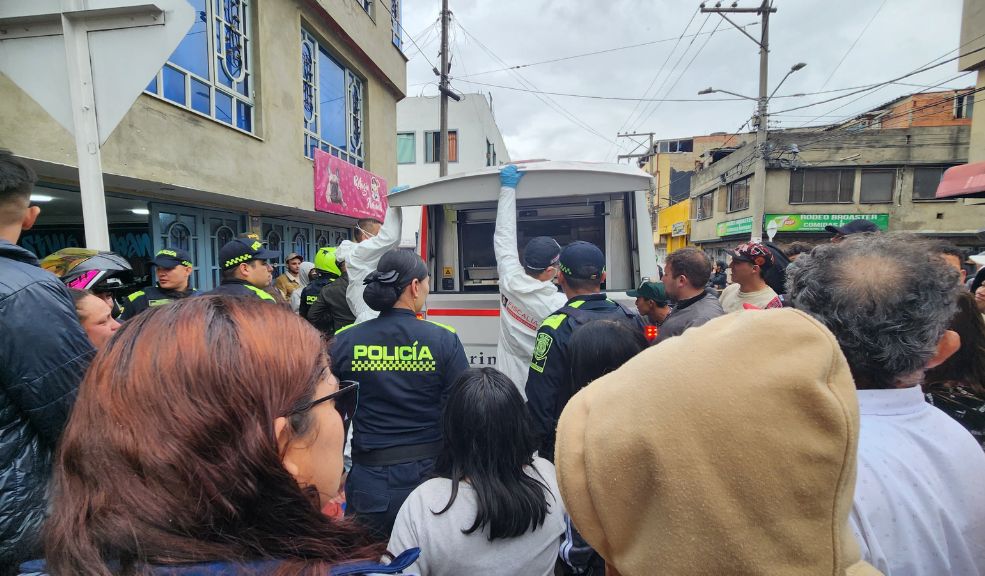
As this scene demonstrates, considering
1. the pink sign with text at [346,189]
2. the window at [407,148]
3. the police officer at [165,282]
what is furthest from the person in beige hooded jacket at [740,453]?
the window at [407,148]

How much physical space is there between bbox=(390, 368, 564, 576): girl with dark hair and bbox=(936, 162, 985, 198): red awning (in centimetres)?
941

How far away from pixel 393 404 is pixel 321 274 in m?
3.28

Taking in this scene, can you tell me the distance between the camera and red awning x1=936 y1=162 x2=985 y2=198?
7.28m

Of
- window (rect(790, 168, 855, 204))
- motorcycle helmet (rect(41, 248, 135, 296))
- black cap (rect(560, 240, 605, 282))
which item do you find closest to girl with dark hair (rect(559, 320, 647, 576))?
black cap (rect(560, 240, 605, 282))

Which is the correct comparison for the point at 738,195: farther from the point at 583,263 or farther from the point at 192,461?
the point at 192,461

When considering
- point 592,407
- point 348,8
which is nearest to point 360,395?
point 592,407

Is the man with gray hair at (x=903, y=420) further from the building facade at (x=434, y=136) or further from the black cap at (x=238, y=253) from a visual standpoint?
the building facade at (x=434, y=136)

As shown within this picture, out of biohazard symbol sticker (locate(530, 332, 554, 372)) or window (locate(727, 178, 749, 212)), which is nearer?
biohazard symbol sticker (locate(530, 332, 554, 372))

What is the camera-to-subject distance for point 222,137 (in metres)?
6.81

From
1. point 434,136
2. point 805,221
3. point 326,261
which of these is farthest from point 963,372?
point 805,221

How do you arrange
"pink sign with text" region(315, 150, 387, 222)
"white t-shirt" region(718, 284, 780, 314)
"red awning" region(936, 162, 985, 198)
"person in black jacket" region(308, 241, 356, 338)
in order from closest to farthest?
"white t-shirt" region(718, 284, 780, 314)
"person in black jacket" region(308, 241, 356, 338)
"red awning" region(936, 162, 985, 198)
"pink sign with text" region(315, 150, 387, 222)

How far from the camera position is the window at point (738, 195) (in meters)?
24.5

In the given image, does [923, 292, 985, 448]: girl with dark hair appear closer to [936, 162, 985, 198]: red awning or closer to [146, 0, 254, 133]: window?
[146, 0, 254, 133]: window

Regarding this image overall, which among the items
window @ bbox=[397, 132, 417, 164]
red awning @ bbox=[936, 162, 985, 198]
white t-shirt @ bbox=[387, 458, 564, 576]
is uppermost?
window @ bbox=[397, 132, 417, 164]
